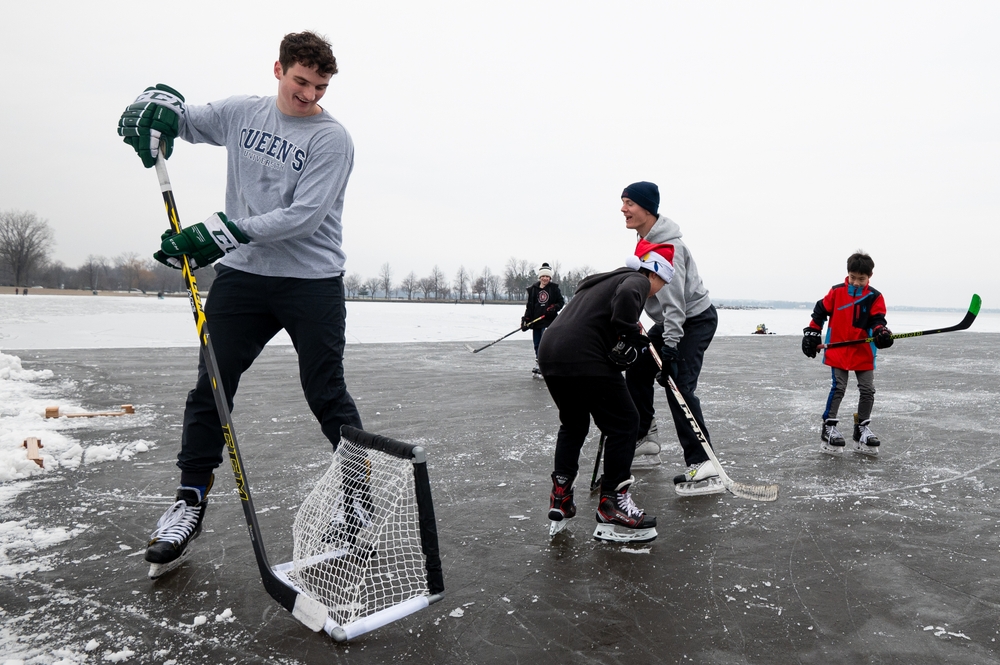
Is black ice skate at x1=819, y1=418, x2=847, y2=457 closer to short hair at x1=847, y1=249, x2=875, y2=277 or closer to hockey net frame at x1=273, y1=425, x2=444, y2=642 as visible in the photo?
short hair at x1=847, y1=249, x2=875, y2=277

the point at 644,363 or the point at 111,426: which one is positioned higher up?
the point at 644,363

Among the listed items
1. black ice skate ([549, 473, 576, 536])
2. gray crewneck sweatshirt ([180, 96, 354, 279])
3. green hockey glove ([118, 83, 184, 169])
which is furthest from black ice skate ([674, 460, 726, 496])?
green hockey glove ([118, 83, 184, 169])

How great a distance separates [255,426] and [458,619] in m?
3.88

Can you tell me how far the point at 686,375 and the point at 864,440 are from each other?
194 cm

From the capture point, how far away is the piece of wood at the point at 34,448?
159 inches

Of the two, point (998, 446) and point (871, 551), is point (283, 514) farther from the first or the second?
point (998, 446)

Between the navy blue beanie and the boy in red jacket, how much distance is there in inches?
81.3

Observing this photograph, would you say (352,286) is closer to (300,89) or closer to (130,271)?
(130,271)

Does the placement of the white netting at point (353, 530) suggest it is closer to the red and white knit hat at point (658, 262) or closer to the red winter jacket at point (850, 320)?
the red and white knit hat at point (658, 262)

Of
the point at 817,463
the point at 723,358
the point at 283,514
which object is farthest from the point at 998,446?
the point at 723,358

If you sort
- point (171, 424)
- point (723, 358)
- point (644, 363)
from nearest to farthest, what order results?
point (644, 363)
point (171, 424)
point (723, 358)

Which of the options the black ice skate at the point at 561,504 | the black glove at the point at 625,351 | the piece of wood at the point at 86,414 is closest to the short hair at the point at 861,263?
the black glove at the point at 625,351

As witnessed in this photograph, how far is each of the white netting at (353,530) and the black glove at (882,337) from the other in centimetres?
420

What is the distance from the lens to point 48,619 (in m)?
2.29
